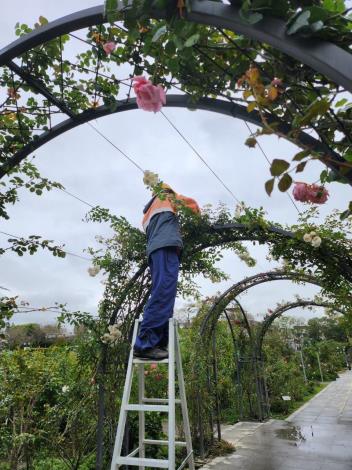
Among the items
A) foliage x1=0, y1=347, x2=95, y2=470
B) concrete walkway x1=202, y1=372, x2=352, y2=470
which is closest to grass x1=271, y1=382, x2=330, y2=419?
concrete walkway x1=202, y1=372, x2=352, y2=470

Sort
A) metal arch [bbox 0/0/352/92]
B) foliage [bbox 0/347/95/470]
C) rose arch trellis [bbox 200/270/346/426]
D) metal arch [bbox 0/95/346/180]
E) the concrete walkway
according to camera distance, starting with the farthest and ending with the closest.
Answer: rose arch trellis [bbox 200/270/346/426], the concrete walkway, foliage [bbox 0/347/95/470], metal arch [bbox 0/95/346/180], metal arch [bbox 0/0/352/92]

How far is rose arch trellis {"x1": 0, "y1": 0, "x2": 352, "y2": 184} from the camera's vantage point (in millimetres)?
785

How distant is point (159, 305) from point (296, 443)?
440 centimetres

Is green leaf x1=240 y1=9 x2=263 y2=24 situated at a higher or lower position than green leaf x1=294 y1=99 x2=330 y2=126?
higher

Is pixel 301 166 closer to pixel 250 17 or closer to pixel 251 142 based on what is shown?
pixel 251 142

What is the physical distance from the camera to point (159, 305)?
Result: 7.32ft

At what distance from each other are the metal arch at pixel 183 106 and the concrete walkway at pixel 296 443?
4.02 metres

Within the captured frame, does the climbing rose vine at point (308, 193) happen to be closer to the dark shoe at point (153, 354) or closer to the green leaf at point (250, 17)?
the green leaf at point (250, 17)

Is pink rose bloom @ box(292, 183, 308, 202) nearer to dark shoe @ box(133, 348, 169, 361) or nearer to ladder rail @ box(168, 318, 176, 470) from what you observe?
ladder rail @ box(168, 318, 176, 470)

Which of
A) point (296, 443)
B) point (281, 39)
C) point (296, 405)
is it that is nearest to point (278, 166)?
point (281, 39)

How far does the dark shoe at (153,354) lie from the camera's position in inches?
84.1

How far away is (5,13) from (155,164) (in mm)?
1455

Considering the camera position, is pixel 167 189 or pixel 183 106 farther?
pixel 167 189

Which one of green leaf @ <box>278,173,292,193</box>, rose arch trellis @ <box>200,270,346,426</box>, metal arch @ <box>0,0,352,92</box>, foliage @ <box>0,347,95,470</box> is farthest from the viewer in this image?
rose arch trellis @ <box>200,270,346,426</box>
